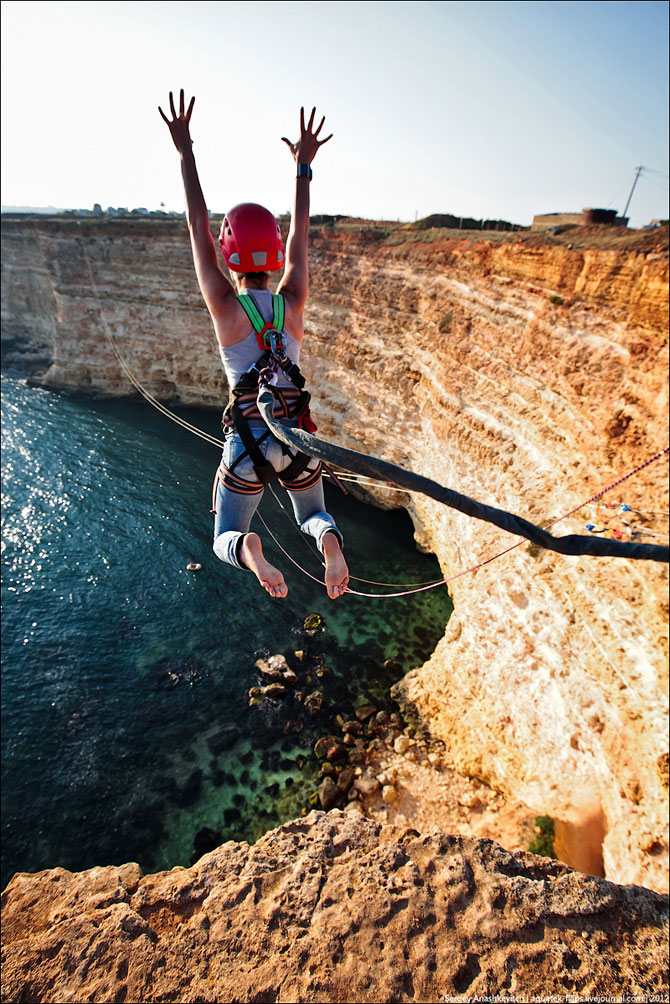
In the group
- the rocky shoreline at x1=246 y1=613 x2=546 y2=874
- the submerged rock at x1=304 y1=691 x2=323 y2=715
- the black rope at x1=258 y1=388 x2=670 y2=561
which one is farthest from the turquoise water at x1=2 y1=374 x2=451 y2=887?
the black rope at x1=258 y1=388 x2=670 y2=561

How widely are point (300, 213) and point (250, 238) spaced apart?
0.93 metres

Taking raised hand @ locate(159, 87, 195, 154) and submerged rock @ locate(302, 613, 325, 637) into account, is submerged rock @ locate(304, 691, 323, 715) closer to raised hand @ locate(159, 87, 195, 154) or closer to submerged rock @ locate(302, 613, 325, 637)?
submerged rock @ locate(302, 613, 325, 637)

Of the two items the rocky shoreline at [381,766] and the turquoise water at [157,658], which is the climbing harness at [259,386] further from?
the turquoise water at [157,658]

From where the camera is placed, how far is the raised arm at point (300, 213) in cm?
383

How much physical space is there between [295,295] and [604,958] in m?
6.37

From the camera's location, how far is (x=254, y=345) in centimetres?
349

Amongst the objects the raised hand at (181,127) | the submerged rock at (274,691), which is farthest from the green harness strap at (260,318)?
the submerged rock at (274,691)

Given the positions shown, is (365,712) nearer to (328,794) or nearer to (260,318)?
(328,794)

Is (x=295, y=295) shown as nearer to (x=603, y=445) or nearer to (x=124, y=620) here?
(x=603, y=445)

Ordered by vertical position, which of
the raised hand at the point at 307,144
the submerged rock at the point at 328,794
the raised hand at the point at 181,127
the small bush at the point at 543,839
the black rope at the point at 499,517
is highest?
the raised hand at the point at 307,144

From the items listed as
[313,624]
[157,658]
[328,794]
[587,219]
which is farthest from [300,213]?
[587,219]

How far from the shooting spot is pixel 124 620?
1616cm

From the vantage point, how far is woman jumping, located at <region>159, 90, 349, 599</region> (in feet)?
10.6

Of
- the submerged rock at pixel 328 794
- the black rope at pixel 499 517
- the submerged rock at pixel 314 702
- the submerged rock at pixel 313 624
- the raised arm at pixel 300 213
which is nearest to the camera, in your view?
the black rope at pixel 499 517
